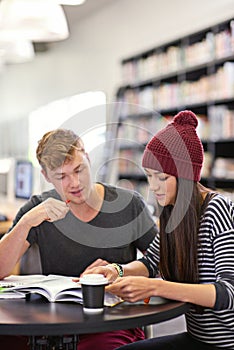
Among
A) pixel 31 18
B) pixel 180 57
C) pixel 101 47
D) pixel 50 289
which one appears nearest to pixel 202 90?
pixel 180 57

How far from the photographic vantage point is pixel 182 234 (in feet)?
5.62

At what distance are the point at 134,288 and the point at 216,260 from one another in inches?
10.6

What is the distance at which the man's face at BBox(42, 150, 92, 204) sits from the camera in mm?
1944

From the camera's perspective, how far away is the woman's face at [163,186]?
1727 millimetres

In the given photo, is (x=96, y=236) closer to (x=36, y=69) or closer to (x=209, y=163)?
(x=209, y=163)

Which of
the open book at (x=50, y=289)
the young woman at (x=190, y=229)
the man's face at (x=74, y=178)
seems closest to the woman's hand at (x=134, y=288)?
the open book at (x=50, y=289)

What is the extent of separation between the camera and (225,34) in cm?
483

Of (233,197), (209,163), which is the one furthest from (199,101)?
(233,197)

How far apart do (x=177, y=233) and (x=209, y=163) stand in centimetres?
352

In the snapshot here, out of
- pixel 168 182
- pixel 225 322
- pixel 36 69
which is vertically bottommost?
pixel 225 322

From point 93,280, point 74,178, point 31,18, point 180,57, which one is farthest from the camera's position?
point 180,57

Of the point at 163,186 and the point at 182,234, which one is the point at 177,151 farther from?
the point at 182,234

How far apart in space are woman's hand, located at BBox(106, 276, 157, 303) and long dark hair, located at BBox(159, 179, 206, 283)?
0.66ft

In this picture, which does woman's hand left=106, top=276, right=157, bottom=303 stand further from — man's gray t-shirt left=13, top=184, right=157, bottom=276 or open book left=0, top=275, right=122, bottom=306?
man's gray t-shirt left=13, top=184, right=157, bottom=276
